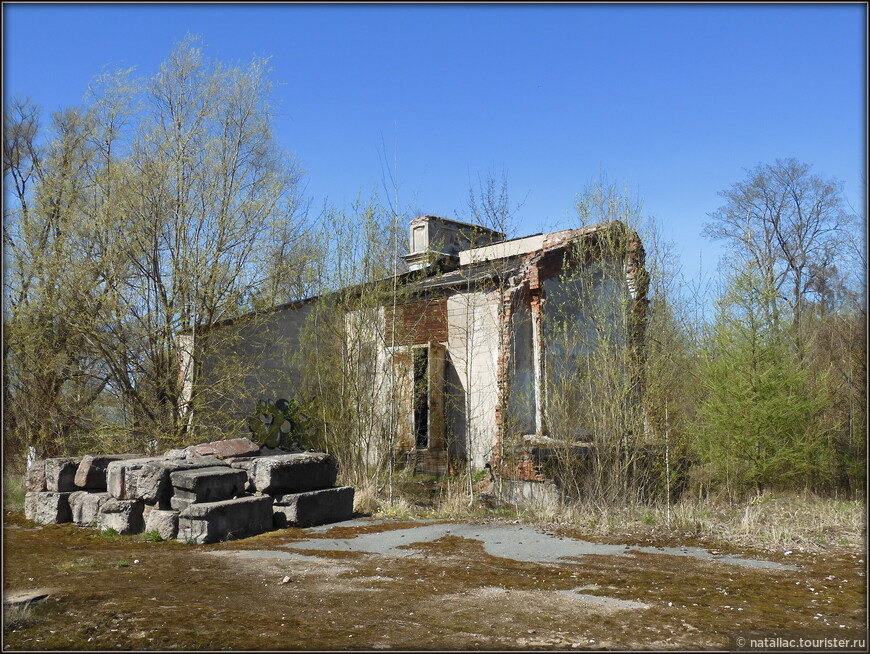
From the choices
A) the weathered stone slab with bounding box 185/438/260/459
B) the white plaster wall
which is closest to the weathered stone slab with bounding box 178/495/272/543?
the weathered stone slab with bounding box 185/438/260/459

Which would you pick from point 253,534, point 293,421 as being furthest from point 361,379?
point 253,534

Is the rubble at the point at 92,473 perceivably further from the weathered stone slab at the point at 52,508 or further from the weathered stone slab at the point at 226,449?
the weathered stone slab at the point at 226,449

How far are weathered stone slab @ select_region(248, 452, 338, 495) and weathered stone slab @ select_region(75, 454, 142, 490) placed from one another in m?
2.66

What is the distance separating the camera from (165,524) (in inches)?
397

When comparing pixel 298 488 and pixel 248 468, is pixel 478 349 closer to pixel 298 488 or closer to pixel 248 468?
pixel 298 488

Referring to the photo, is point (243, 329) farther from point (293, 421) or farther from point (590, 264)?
point (590, 264)

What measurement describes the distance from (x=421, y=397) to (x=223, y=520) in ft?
23.4

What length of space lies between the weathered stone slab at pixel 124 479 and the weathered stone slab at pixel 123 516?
0.11m

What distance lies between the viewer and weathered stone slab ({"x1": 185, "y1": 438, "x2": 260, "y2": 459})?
11.8m

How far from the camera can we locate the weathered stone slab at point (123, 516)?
34.8 feet

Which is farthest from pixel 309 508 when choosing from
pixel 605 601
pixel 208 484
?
pixel 605 601

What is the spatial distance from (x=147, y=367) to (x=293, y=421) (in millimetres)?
3360

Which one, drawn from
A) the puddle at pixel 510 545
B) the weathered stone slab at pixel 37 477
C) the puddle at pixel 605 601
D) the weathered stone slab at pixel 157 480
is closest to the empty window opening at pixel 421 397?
the puddle at pixel 510 545

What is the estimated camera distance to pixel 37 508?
12.0 meters
